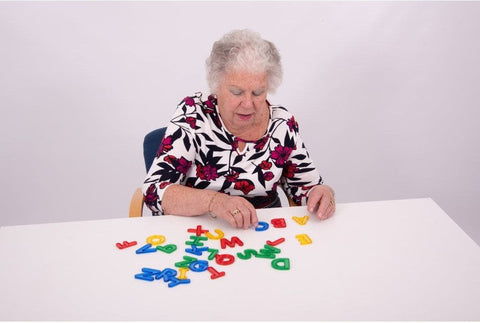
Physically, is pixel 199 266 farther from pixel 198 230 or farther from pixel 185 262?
pixel 198 230

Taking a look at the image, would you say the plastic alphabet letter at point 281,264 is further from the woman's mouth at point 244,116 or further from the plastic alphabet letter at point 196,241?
the woman's mouth at point 244,116

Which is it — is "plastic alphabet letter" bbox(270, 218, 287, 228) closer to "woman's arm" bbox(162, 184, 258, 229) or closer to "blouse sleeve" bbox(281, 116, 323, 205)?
"woman's arm" bbox(162, 184, 258, 229)

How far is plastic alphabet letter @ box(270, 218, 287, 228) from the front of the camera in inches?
66.8

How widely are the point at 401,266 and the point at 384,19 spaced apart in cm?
216

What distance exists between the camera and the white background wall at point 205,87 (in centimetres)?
306

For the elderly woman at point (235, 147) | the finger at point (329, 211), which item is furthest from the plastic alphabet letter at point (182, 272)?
the finger at point (329, 211)

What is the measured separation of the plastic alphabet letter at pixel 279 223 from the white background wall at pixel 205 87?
1644mm

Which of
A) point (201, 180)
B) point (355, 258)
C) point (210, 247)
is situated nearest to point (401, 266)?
point (355, 258)

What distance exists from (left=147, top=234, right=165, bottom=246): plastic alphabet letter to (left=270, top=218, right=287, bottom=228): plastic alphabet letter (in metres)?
0.42

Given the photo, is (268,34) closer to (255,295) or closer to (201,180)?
(201,180)

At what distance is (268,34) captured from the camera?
313cm

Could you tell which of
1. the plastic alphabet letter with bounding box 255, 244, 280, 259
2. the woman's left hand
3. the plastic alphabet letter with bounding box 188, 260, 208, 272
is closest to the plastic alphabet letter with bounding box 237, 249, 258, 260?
the plastic alphabet letter with bounding box 255, 244, 280, 259

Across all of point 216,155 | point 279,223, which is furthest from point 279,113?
point 279,223

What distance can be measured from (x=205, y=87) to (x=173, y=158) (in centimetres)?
134
